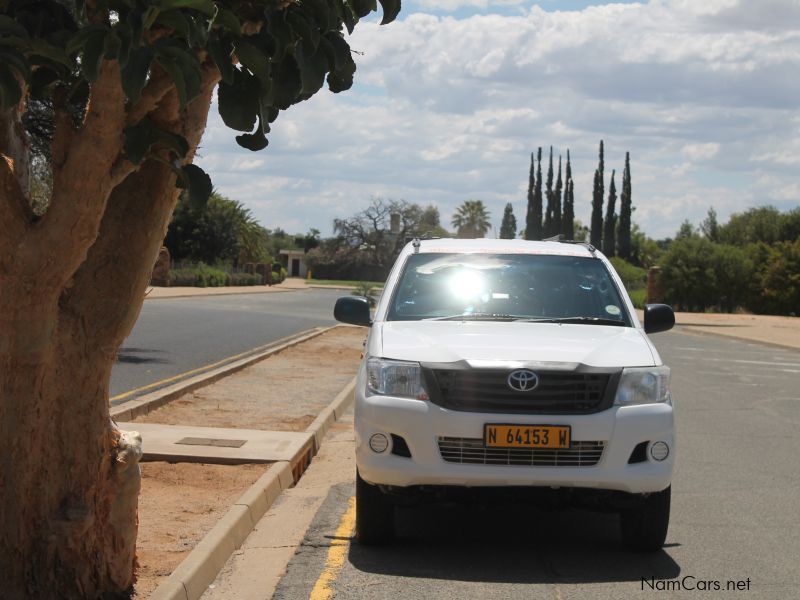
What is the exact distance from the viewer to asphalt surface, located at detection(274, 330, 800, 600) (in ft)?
19.4

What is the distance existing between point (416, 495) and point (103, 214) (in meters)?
2.54

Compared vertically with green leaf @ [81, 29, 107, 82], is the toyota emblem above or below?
below

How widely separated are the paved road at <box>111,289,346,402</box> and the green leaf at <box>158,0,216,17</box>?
10045 millimetres

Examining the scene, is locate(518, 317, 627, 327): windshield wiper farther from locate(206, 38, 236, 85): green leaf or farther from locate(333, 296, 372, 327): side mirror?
locate(206, 38, 236, 85): green leaf

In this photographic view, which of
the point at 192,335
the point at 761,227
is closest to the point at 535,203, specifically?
→ the point at 761,227

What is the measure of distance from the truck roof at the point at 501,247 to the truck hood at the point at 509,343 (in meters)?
1.10

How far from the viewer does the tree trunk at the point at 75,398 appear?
4844 millimetres

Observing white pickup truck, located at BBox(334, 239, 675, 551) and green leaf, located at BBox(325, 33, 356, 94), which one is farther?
white pickup truck, located at BBox(334, 239, 675, 551)

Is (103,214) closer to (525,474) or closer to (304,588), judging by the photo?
(304,588)

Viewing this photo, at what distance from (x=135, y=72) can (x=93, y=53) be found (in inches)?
6.5

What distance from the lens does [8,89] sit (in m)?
3.61

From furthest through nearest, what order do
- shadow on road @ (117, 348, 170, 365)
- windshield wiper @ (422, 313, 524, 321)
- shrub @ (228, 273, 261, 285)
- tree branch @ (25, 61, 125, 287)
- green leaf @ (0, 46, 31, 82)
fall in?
shrub @ (228, 273, 261, 285)
shadow on road @ (117, 348, 170, 365)
windshield wiper @ (422, 313, 524, 321)
tree branch @ (25, 61, 125, 287)
green leaf @ (0, 46, 31, 82)

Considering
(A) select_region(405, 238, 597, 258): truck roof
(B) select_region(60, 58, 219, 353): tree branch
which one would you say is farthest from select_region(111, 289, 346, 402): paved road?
(B) select_region(60, 58, 219, 353): tree branch

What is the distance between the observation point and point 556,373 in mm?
6312
